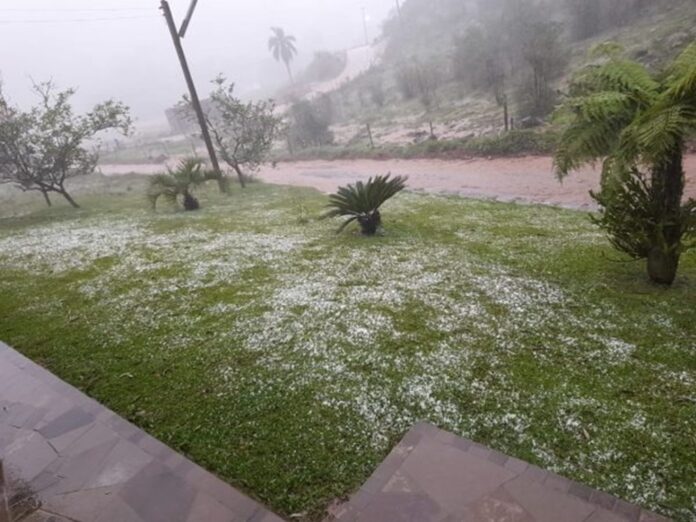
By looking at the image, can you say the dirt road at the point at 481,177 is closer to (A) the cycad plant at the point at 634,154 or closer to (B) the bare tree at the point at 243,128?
(B) the bare tree at the point at 243,128

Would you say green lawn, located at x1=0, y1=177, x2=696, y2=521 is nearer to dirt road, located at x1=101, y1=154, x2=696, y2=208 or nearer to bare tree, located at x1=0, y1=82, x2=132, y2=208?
dirt road, located at x1=101, y1=154, x2=696, y2=208

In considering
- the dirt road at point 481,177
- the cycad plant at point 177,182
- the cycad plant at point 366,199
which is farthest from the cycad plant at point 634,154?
the cycad plant at point 177,182

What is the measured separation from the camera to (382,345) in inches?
152

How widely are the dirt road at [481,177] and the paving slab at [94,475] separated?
9.04 m

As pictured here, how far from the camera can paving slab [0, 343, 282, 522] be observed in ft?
7.63

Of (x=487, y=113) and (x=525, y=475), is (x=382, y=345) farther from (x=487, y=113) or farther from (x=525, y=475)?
(x=487, y=113)

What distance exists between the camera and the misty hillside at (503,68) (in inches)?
722

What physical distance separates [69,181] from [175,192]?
17.0 meters

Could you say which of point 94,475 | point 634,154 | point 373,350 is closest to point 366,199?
point 373,350

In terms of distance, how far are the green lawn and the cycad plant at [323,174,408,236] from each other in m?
0.38

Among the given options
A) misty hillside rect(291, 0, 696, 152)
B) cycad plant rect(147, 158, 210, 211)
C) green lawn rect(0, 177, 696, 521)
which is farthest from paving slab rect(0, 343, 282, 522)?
misty hillside rect(291, 0, 696, 152)

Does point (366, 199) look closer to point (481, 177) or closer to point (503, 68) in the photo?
point (481, 177)

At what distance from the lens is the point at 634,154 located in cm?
363

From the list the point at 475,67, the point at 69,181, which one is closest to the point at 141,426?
the point at 69,181
